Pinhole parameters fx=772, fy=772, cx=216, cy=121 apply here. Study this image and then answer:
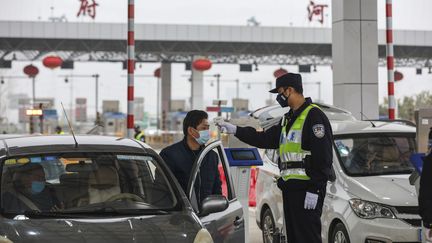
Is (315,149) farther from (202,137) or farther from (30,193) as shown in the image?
(30,193)

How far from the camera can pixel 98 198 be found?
5215 millimetres

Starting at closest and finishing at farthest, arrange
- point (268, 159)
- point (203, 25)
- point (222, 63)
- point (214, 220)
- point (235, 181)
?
point (214, 220) < point (235, 181) < point (268, 159) < point (203, 25) < point (222, 63)

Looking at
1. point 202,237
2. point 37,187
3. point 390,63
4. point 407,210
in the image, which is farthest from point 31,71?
point 202,237

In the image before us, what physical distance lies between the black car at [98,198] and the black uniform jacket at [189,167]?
153 millimetres

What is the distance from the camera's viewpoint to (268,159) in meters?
9.06

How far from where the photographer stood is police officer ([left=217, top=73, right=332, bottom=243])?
232 inches

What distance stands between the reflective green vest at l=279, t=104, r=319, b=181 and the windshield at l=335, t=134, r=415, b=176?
1524mm

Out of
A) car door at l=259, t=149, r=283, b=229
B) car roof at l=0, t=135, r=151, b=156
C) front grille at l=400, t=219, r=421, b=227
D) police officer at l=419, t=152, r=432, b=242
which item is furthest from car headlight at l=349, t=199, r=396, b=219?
car roof at l=0, t=135, r=151, b=156

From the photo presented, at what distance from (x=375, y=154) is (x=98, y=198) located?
11.9ft

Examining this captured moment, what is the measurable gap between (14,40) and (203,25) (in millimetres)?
11109

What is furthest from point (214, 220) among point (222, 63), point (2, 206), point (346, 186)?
point (222, 63)

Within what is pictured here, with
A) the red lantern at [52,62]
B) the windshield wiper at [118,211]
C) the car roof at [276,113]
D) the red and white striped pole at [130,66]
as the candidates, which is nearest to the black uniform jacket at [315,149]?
the windshield wiper at [118,211]

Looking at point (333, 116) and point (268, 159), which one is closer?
point (268, 159)

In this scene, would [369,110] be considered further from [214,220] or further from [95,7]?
[95,7]
